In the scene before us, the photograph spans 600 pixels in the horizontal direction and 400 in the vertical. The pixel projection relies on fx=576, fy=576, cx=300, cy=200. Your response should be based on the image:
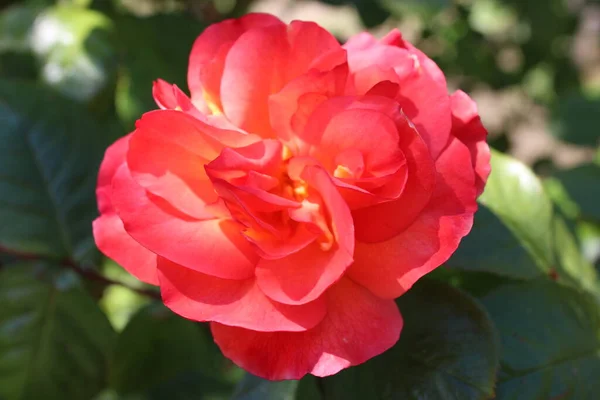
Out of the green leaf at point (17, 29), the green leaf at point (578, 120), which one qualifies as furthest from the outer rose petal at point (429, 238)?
the green leaf at point (578, 120)

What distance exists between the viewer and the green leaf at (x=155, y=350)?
830mm

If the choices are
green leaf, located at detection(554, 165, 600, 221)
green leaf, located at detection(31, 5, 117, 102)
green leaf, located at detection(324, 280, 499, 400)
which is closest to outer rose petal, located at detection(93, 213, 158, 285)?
green leaf, located at detection(324, 280, 499, 400)

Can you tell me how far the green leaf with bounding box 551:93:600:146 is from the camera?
147cm

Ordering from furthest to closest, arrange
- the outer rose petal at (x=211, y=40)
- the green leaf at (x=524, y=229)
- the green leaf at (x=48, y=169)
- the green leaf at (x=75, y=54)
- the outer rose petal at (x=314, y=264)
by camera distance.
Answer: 1. the green leaf at (x=75, y=54)
2. the green leaf at (x=48, y=169)
3. the green leaf at (x=524, y=229)
4. the outer rose petal at (x=211, y=40)
5. the outer rose petal at (x=314, y=264)

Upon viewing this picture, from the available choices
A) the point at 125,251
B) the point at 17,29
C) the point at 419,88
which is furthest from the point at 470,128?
the point at 17,29

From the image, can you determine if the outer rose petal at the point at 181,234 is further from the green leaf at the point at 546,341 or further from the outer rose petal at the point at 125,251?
the green leaf at the point at 546,341

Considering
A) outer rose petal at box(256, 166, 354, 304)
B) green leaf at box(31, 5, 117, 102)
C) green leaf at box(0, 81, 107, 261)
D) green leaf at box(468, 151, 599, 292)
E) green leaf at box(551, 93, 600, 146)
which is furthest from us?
green leaf at box(551, 93, 600, 146)

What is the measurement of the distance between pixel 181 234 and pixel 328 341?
151mm

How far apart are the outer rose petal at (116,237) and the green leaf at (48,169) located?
0.99 ft

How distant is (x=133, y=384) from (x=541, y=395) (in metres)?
0.60

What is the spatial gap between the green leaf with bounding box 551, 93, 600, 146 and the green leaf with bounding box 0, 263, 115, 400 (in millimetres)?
1234

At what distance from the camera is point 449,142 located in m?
0.48

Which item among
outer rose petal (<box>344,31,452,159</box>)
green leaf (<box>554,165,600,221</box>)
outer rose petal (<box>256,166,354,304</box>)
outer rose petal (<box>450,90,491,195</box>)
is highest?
outer rose petal (<box>344,31,452,159</box>)

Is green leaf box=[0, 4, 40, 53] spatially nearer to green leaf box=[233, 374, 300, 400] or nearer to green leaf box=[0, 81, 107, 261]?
green leaf box=[0, 81, 107, 261]
